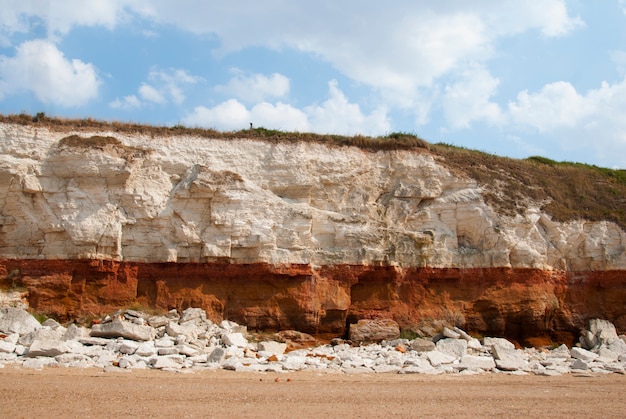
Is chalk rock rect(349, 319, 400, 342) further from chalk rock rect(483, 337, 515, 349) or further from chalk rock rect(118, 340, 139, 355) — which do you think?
chalk rock rect(118, 340, 139, 355)

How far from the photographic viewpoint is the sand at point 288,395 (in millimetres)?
8742

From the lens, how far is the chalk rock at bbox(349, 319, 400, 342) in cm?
1697

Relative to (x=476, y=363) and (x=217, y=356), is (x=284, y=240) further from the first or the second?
(x=476, y=363)

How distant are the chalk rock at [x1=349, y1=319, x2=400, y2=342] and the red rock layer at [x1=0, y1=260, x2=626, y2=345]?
0.32 m

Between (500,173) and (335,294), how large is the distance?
8284 millimetres

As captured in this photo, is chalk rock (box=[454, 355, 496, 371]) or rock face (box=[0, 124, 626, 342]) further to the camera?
rock face (box=[0, 124, 626, 342])

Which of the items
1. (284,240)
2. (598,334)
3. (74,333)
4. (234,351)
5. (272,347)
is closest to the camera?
(74,333)

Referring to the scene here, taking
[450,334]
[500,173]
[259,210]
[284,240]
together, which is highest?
[500,173]

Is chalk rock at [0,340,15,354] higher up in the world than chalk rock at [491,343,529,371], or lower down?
lower down

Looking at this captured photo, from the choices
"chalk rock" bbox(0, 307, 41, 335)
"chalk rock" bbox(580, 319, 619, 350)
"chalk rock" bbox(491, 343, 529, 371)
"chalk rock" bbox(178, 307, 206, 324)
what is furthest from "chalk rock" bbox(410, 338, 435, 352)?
"chalk rock" bbox(0, 307, 41, 335)

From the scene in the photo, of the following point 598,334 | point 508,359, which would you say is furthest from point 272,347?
point 598,334

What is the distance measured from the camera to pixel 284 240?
17609 millimetres

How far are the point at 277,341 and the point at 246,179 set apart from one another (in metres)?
5.35

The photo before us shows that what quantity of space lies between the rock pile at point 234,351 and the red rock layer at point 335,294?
0.70 m
